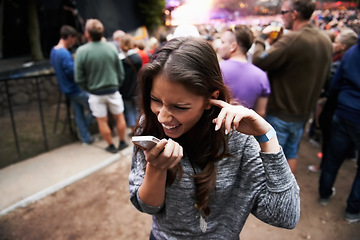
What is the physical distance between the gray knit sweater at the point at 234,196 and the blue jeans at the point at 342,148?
2.14m

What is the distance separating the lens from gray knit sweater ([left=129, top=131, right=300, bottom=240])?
103 cm

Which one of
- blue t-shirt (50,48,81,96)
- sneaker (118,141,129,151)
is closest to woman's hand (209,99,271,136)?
sneaker (118,141,129,151)

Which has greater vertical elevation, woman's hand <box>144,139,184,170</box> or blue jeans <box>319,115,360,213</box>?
woman's hand <box>144,139,184,170</box>

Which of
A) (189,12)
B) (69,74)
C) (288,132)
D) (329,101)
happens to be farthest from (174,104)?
(189,12)

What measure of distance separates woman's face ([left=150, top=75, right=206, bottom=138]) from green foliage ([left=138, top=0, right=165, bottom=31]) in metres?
12.4

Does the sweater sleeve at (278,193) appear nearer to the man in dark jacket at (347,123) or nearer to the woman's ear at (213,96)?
the woman's ear at (213,96)

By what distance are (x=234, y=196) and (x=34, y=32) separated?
841 centimetres

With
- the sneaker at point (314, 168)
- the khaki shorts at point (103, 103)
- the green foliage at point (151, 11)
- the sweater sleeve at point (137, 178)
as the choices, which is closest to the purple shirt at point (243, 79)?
the sweater sleeve at point (137, 178)

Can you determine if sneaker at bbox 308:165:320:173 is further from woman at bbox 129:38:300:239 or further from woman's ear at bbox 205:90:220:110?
woman's ear at bbox 205:90:220:110

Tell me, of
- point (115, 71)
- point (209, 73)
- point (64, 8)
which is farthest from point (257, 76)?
point (64, 8)

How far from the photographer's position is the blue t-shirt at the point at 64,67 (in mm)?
4445

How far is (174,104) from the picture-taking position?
102 cm

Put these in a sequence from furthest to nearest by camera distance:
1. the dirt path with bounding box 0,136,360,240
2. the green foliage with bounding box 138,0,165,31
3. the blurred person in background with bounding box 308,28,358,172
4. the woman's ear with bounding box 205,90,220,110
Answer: the green foliage with bounding box 138,0,165,31, the blurred person in background with bounding box 308,28,358,172, the dirt path with bounding box 0,136,360,240, the woman's ear with bounding box 205,90,220,110

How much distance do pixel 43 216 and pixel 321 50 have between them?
11.9 ft
